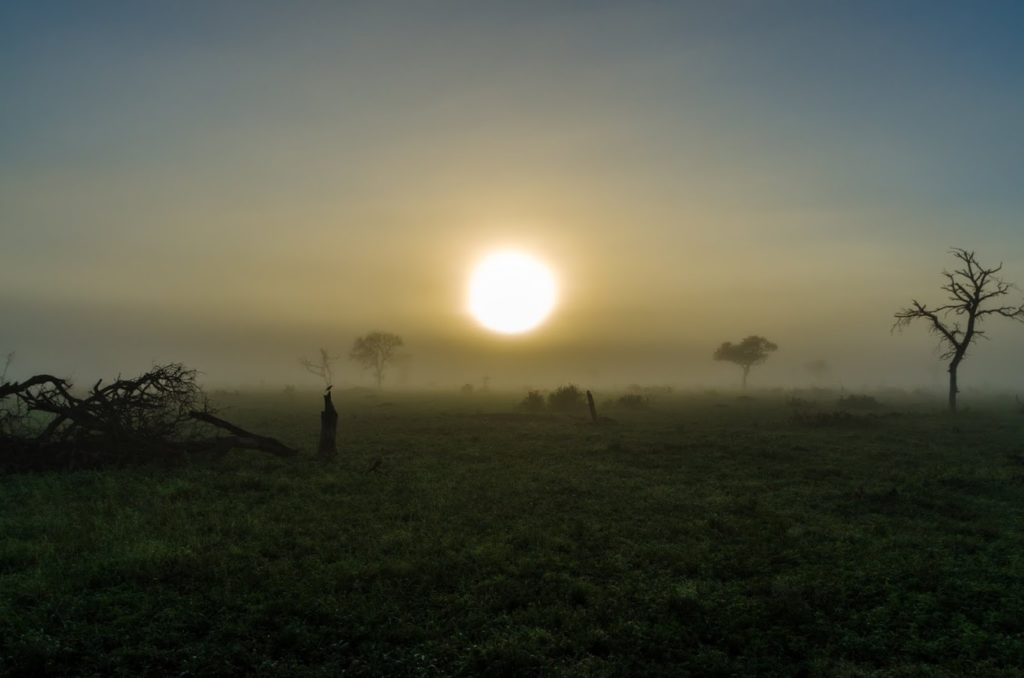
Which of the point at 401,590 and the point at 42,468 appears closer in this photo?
the point at 401,590

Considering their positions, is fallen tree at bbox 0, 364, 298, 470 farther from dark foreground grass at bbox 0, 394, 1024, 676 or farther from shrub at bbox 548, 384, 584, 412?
shrub at bbox 548, 384, 584, 412

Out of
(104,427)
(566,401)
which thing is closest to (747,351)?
(566,401)

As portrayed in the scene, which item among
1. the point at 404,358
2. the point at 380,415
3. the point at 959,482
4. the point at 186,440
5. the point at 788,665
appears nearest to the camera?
the point at 788,665

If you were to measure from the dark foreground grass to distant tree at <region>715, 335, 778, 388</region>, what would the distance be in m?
101

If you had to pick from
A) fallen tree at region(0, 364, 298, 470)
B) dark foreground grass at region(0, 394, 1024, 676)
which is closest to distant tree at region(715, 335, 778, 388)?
dark foreground grass at region(0, 394, 1024, 676)

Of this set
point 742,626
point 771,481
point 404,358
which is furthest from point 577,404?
point 404,358

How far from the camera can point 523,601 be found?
31.7 ft

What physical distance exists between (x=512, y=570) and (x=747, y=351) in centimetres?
11959

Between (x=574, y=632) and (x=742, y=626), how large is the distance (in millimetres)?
2809

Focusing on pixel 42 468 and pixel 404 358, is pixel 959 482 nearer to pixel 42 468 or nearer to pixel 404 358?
pixel 42 468

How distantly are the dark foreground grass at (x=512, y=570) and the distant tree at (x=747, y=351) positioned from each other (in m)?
101

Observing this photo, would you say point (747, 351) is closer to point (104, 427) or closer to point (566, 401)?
point (566, 401)

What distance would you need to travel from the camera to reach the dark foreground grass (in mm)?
7891

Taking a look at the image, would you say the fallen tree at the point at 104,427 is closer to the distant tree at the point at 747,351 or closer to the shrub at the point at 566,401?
the shrub at the point at 566,401
